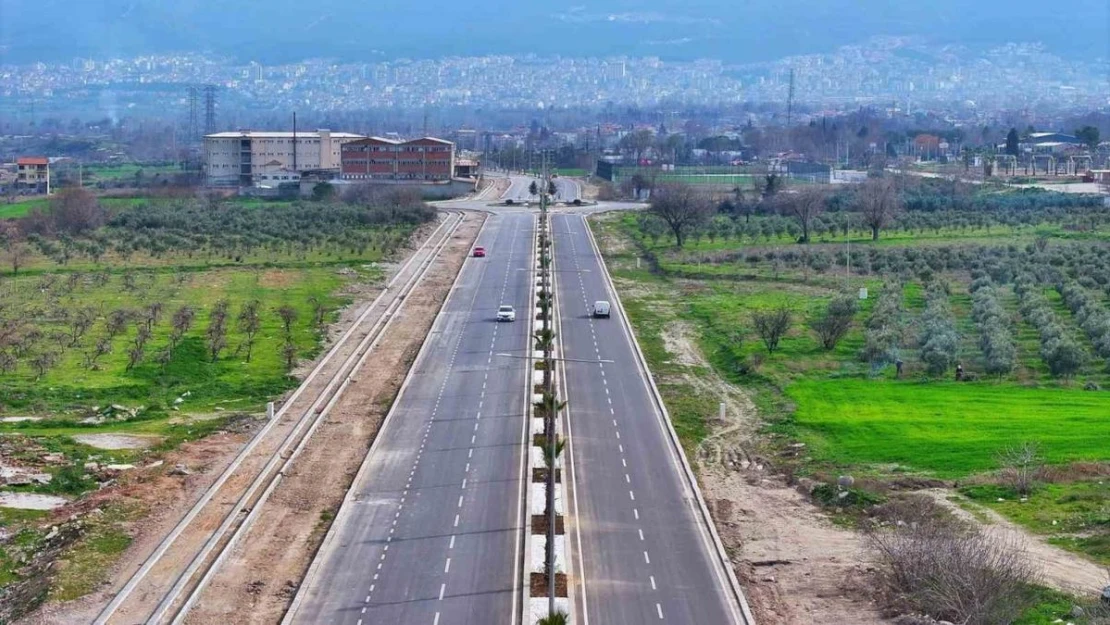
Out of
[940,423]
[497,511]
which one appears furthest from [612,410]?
[497,511]

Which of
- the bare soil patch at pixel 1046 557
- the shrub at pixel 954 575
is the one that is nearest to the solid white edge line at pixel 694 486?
the shrub at pixel 954 575

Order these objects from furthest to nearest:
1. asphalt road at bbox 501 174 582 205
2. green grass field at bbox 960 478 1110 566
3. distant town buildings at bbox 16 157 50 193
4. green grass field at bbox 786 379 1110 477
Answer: distant town buildings at bbox 16 157 50 193
asphalt road at bbox 501 174 582 205
green grass field at bbox 786 379 1110 477
green grass field at bbox 960 478 1110 566

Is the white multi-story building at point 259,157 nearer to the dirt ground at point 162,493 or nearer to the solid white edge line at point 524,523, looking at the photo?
the solid white edge line at point 524,523

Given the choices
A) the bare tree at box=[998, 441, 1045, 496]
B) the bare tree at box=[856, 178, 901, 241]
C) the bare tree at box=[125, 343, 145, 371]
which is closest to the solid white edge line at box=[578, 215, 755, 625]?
the bare tree at box=[998, 441, 1045, 496]

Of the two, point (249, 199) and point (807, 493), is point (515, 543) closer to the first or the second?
point (807, 493)

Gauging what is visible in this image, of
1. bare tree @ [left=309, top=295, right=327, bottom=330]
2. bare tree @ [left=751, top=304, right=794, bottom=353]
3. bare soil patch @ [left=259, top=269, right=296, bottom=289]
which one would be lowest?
bare soil patch @ [left=259, top=269, right=296, bottom=289]

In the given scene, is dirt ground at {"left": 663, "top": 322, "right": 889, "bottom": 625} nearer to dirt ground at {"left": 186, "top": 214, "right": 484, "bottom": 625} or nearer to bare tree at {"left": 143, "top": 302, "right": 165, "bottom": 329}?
dirt ground at {"left": 186, "top": 214, "right": 484, "bottom": 625}
